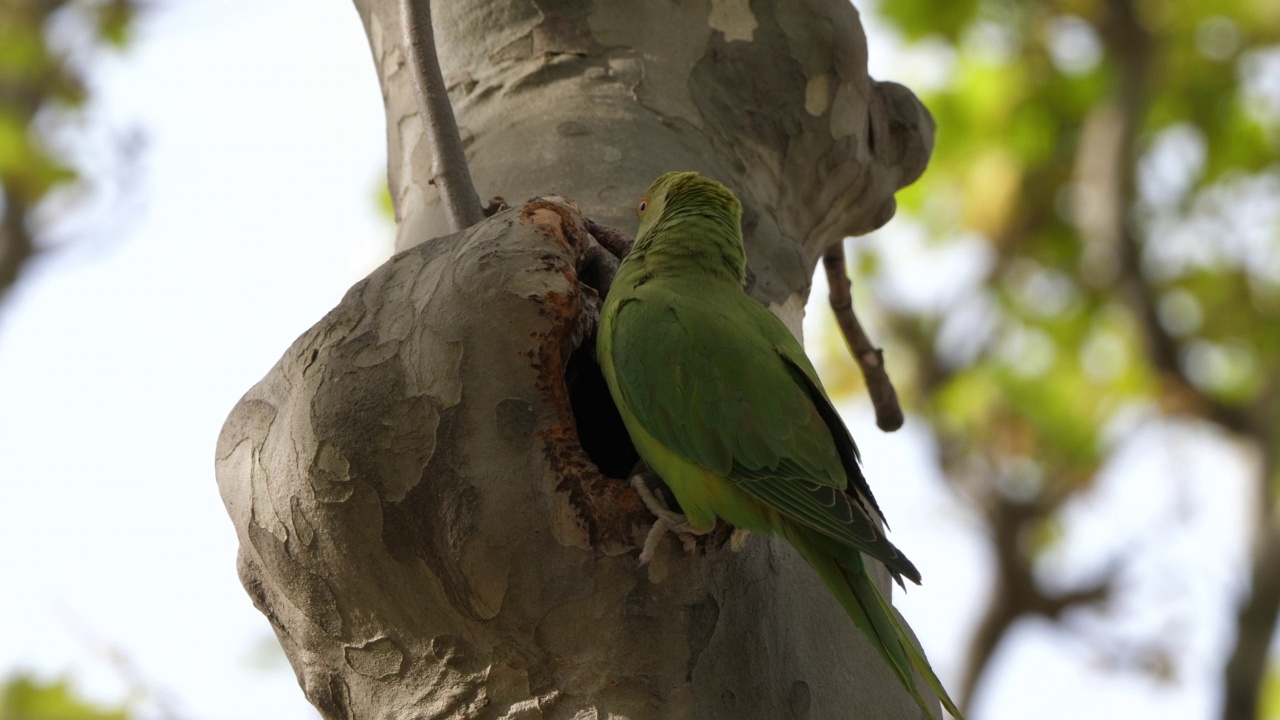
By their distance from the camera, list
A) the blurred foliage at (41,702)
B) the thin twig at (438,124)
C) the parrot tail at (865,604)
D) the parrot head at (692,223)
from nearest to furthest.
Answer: the parrot tail at (865,604) → the thin twig at (438,124) → the parrot head at (692,223) → the blurred foliage at (41,702)

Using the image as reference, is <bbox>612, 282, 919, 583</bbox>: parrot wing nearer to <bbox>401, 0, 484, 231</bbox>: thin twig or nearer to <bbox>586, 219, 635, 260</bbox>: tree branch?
<bbox>586, 219, 635, 260</bbox>: tree branch

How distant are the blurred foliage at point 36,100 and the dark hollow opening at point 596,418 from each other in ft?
22.7

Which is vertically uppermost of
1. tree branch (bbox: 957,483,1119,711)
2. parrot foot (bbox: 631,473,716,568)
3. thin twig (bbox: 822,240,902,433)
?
parrot foot (bbox: 631,473,716,568)

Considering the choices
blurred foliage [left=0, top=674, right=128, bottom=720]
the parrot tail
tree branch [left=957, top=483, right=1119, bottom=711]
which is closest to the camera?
the parrot tail

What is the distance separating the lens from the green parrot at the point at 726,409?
89.7 inches

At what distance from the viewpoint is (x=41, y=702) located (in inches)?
253

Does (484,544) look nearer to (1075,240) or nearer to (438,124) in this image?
(438,124)

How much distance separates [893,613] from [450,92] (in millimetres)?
1734

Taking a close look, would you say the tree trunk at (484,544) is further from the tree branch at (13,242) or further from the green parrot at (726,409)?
the tree branch at (13,242)

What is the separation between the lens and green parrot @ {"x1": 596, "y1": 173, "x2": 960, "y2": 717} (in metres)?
2.28

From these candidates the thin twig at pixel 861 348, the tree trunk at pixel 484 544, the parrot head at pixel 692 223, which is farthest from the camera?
the thin twig at pixel 861 348

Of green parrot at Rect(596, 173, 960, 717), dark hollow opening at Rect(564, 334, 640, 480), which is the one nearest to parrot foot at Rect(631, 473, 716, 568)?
green parrot at Rect(596, 173, 960, 717)

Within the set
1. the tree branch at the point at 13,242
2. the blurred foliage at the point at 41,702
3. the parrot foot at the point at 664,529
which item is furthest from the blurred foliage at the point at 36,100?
the parrot foot at the point at 664,529

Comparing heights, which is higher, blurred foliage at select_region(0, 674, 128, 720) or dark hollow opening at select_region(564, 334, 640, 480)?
dark hollow opening at select_region(564, 334, 640, 480)
